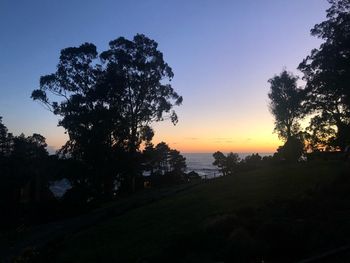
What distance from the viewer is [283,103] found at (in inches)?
2458

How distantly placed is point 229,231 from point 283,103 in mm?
48895

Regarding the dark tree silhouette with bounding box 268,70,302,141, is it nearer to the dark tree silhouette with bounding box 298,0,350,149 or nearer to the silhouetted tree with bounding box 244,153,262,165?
the silhouetted tree with bounding box 244,153,262,165

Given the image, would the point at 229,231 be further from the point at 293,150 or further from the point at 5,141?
A: the point at 5,141

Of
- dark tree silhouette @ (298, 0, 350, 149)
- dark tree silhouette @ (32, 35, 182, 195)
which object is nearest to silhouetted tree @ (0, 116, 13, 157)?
dark tree silhouette @ (32, 35, 182, 195)

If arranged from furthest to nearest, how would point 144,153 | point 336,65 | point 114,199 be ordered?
point 144,153 < point 114,199 < point 336,65

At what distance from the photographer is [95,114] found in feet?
150

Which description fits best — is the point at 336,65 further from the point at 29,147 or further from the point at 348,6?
the point at 29,147

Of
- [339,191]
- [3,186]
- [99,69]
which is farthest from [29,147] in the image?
[339,191]

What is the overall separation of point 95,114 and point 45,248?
25165 mm

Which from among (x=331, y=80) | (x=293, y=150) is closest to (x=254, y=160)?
(x=293, y=150)

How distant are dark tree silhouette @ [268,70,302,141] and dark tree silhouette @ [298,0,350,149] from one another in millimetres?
15212

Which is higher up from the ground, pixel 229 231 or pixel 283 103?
pixel 283 103

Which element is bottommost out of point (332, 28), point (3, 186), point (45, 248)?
point (45, 248)

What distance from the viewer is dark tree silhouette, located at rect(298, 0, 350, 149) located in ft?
105
